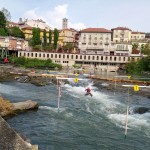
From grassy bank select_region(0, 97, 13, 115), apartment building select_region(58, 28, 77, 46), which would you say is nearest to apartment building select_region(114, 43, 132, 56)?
apartment building select_region(58, 28, 77, 46)

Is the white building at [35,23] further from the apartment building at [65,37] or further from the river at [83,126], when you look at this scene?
the river at [83,126]

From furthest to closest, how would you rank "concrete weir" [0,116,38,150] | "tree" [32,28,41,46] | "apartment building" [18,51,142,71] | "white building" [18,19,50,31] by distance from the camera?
"white building" [18,19,50,31] → "tree" [32,28,41,46] → "apartment building" [18,51,142,71] → "concrete weir" [0,116,38,150]

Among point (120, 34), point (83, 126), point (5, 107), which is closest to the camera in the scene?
point (83, 126)

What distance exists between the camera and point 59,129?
26.2m

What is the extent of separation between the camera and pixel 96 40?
143625 mm

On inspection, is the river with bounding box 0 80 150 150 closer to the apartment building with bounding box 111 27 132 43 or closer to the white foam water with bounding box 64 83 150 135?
the white foam water with bounding box 64 83 150 135

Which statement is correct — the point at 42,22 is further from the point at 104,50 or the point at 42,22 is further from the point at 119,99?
the point at 119,99

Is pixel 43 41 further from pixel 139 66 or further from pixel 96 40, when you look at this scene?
pixel 139 66

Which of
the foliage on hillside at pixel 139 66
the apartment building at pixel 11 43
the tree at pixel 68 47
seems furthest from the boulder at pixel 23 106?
the tree at pixel 68 47

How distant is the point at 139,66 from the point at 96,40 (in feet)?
129

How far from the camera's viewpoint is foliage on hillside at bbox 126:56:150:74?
10554 cm

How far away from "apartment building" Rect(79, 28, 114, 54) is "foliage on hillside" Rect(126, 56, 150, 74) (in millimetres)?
29333

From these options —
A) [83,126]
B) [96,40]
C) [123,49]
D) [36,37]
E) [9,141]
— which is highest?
[36,37]

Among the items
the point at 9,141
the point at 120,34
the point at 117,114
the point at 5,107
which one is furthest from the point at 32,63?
the point at 9,141
